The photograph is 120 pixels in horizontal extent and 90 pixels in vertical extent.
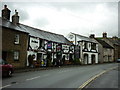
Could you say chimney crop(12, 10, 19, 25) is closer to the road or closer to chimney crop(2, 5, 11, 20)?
chimney crop(2, 5, 11, 20)

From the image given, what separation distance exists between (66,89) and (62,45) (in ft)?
96.8

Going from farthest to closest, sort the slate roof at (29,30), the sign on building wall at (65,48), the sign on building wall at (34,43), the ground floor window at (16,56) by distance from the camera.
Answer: the sign on building wall at (65,48), the sign on building wall at (34,43), the slate roof at (29,30), the ground floor window at (16,56)

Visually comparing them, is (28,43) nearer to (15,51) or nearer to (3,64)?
(15,51)

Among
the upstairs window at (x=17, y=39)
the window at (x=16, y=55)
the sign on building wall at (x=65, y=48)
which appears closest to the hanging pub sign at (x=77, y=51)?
the sign on building wall at (x=65, y=48)

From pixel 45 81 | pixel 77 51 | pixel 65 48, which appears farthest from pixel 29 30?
pixel 45 81

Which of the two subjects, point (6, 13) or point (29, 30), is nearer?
point (6, 13)

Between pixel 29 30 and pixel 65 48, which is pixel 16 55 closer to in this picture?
pixel 29 30

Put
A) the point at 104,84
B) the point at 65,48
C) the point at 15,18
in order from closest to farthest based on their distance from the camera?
1. the point at 104,84
2. the point at 15,18
3. the point at 65,48

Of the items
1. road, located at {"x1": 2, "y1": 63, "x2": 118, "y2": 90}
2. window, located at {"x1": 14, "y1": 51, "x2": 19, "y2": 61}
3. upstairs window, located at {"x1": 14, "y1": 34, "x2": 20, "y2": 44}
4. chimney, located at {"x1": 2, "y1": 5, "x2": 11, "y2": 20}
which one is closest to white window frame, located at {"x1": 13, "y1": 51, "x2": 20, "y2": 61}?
window, located at {"x1": 14, "y1": 51, "x2": 19, "y2": 61}

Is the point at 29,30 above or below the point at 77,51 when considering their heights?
above

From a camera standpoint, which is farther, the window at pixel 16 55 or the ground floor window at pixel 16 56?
the window at pixel 16 55

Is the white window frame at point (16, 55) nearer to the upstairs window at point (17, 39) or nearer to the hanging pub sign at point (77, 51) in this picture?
the upstairs window at point (17, 39)

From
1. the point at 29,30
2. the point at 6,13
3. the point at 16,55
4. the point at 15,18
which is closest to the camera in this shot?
the point at 16,55

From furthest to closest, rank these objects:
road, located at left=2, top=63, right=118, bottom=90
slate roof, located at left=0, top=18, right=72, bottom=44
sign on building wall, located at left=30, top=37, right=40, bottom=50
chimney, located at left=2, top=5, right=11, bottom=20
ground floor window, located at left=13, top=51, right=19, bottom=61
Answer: sign on building wall, located at left=30, top=37, right=40, bottom=50
chimney, located at left=2, top=5, right=11, bottom=20
slate roof, located at left=0, top=18, right=72, bottom=44
ground floor window, located at left=13, top=51, right=19, bottom=61
road, located at left=2, top=63, right=118, bottom=90
